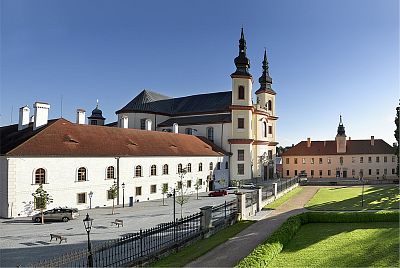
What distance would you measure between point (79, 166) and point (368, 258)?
25814 mm

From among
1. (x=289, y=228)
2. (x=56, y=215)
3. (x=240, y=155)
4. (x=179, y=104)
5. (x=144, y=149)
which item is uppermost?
(x=179, y=104)

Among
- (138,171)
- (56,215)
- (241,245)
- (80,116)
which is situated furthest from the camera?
(80,116)

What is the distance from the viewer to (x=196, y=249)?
15930 mm

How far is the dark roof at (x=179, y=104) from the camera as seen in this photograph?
2343 inches

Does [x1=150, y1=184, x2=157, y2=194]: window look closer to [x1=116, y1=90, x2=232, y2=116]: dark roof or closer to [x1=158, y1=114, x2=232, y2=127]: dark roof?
[x1=158, y1=114, x2=232, y2=127]: dark roof

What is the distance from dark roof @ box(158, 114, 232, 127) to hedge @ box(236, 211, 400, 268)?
34.8 meters

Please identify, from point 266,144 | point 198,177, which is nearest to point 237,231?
point 198,177

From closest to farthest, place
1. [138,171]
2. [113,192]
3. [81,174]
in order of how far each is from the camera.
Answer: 1. [81,174]
2. [113,192]
3. [138,171]

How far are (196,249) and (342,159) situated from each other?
58.7 meters

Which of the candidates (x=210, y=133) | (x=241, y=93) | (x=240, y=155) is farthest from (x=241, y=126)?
(x=210, y=133)

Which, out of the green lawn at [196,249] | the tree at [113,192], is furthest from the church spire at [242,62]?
the green lawn at [196,249]

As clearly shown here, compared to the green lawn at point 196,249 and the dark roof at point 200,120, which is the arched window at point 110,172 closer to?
the green lawn at point 196,249

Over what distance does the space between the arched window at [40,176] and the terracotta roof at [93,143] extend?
4.67 feet

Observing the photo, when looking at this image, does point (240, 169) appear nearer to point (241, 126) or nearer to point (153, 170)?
point (241, 126)
